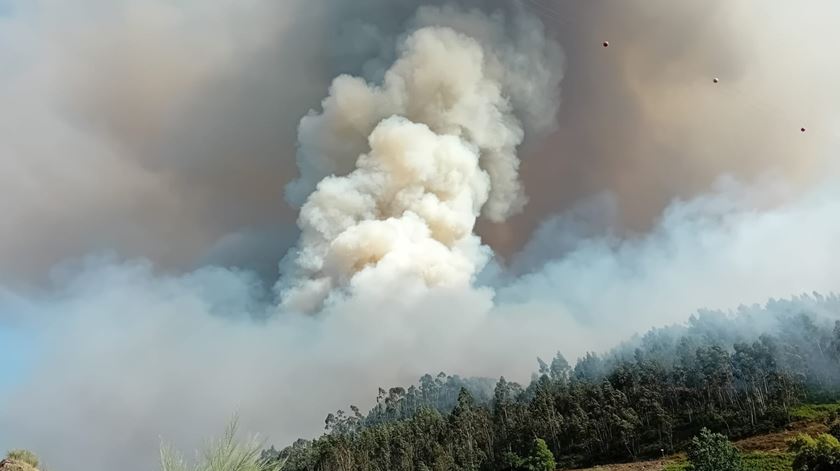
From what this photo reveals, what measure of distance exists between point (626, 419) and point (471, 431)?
100 feet

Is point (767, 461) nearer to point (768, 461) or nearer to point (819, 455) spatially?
point (768, 461)

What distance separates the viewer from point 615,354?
195 m

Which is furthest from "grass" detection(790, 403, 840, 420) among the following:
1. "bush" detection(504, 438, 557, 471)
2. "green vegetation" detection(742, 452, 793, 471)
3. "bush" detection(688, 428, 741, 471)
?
"bush" detection(688, 428, 741, 471)

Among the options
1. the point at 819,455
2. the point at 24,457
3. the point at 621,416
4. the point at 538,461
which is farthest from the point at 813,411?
the point at 24,457

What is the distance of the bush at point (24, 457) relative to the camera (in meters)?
27.7

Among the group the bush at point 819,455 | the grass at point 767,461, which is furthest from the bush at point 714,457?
the bush at point 819,455

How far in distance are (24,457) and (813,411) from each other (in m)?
114

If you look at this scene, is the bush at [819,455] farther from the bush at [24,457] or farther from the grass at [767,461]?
the bush at [24,457]

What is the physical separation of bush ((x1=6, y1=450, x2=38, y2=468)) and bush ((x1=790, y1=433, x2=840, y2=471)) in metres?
54.0

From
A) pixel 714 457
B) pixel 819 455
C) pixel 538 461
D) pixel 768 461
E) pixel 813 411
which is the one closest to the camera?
pixel 819 455

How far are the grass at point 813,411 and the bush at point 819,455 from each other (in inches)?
2125

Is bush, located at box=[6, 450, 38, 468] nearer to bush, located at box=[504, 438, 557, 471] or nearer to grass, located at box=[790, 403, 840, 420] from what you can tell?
bush, located at box=[504, 438, 557, 471]

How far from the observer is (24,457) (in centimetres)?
2820

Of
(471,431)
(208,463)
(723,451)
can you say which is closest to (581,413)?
(471,431)
